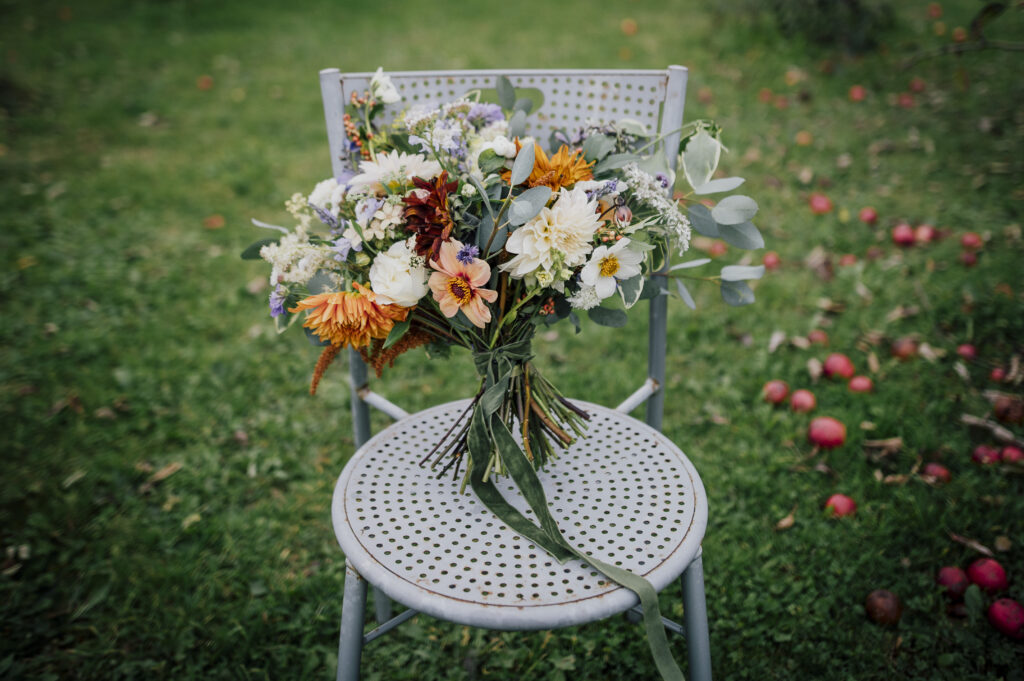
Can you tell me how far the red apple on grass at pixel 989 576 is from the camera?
169cm

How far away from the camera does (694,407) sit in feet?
8.05

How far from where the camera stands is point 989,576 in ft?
5.56

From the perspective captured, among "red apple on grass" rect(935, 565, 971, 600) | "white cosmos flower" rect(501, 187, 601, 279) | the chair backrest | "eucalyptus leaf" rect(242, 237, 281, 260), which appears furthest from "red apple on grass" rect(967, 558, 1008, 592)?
"eucalyptus leaf" rect(242, 237, 281, 260)

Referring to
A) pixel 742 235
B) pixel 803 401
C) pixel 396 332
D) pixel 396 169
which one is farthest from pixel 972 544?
Result: pixel 396 169

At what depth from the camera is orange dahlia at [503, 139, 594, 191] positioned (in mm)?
1060

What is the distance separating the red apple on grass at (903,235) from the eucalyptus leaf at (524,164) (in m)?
2.71

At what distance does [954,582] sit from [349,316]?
168cm

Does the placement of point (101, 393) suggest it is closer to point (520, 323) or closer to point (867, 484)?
point (520, 323)

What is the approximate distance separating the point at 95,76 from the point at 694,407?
5.46 meters

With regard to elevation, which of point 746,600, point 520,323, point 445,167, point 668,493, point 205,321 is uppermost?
point 445,167

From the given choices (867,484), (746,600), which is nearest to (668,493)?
(746,600)

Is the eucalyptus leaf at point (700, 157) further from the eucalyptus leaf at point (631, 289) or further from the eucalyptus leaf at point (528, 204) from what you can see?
the eucalyptus leaf at point (528, 204)

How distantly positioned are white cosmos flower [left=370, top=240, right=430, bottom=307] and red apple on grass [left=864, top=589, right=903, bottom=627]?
56.4 inches

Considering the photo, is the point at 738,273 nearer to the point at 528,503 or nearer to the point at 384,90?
the point at 528,503
